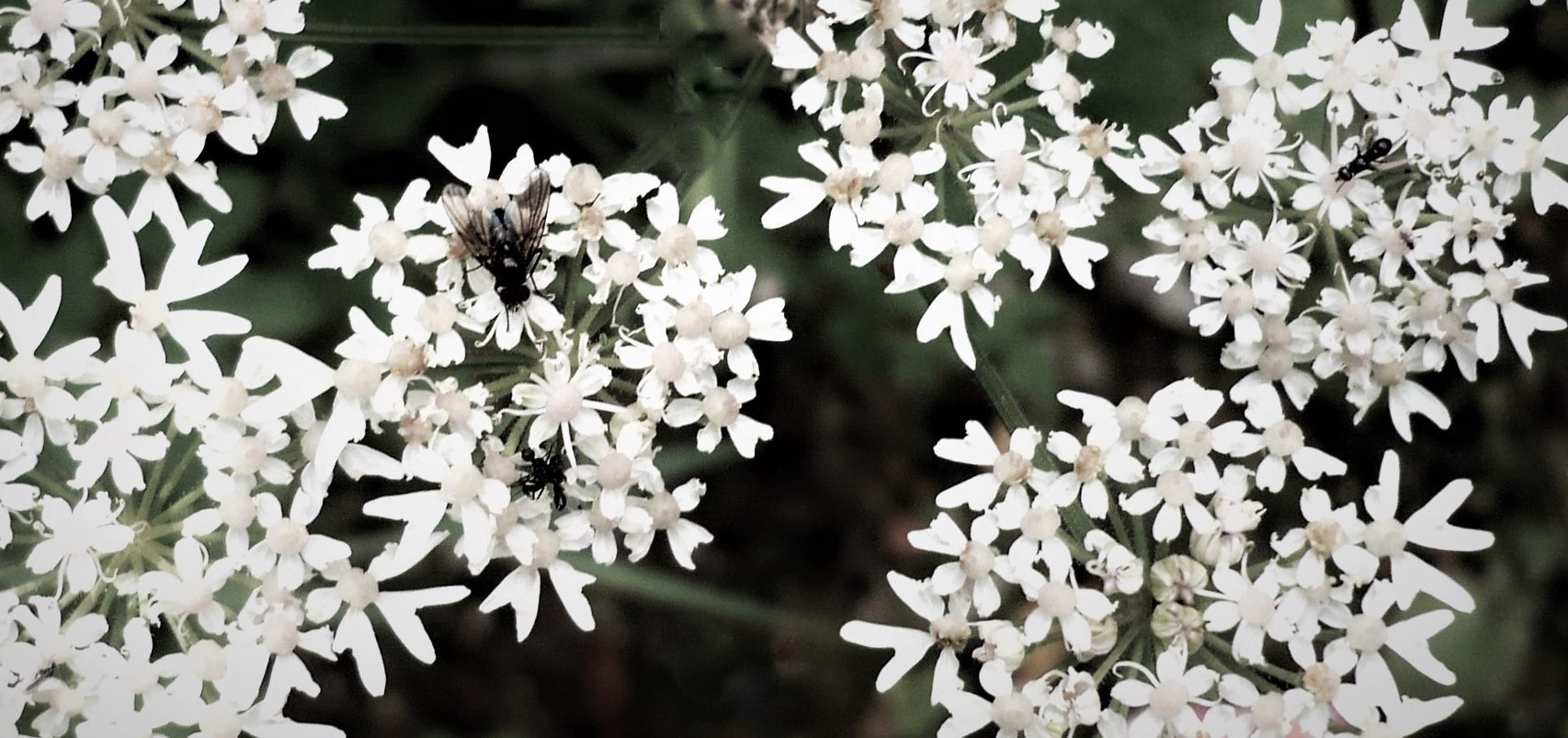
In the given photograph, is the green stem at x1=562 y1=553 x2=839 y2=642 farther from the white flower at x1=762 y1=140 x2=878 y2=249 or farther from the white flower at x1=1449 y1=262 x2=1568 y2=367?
the white flower at x1=1449 y1=262 x2=1568 y2=367

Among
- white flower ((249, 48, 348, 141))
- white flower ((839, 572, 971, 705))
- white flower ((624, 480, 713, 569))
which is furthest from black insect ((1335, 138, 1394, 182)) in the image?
white flower ((249, 48, 348, 141))

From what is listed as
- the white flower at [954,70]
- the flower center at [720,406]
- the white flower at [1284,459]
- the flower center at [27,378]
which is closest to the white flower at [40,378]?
the flower center at [27,378]

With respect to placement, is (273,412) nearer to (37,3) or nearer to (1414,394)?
(37,3)

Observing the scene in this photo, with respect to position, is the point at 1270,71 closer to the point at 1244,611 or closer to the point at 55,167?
the point at 1244,611

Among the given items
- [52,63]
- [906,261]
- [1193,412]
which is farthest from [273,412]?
[1193,412]

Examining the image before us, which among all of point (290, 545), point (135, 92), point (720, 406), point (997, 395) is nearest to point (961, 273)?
point (997, 395)
